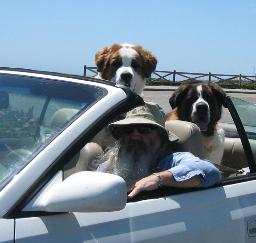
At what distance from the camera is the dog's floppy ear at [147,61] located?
19.4 ft

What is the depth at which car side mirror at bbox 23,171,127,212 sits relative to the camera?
8.00 ft

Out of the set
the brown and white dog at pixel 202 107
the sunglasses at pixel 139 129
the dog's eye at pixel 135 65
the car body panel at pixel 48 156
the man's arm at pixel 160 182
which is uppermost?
the car body panel at pixel 48 156

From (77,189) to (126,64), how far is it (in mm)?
3357

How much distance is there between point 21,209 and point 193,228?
0.90m

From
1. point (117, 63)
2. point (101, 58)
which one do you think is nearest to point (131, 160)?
point (117, 63)

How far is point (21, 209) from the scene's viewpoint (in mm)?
2459

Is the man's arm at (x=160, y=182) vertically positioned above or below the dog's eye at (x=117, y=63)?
above

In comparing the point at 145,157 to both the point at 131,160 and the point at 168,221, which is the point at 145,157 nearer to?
the point at 131,160

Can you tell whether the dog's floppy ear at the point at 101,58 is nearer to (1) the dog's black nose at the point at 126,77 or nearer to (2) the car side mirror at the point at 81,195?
(1) the dog's black nose at the point at 126,77

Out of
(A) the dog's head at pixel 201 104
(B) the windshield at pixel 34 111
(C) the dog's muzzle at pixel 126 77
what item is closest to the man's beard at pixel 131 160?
(B) the windshield at pixel 34 111

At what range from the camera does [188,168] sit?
3.17 meters

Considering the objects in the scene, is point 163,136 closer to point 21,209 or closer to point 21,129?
point 21,129

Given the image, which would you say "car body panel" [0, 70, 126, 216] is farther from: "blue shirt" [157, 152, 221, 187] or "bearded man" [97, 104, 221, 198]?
"blue shirt" [157, 152, 221, 187]

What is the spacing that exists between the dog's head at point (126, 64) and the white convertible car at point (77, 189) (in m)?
2.22
